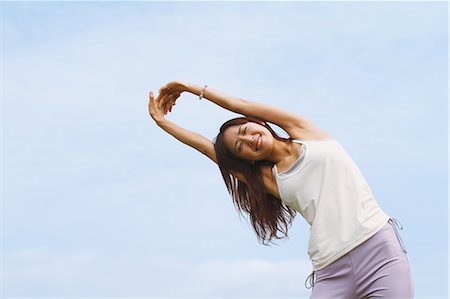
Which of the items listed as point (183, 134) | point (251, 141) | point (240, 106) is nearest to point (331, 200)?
point (251, 141)

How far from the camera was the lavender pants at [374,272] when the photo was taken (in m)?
4.54

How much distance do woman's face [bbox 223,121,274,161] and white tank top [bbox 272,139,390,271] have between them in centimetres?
20

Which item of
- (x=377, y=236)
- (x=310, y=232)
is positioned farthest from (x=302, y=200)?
(x=377, y=236)

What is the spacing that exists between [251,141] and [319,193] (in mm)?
502

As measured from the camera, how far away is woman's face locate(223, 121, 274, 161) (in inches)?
186

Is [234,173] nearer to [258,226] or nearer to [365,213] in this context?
[258,226]

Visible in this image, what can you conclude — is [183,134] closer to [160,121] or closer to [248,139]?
[160,121]

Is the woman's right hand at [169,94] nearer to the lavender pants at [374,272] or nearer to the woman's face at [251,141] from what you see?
the woman's face at [251,141]

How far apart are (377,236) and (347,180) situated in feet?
1.19

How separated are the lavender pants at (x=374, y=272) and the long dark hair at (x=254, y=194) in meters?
0.58

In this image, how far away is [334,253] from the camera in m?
4.60

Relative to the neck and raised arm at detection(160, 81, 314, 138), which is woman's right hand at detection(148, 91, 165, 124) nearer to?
raised arm at detection(160, 81, 314, 138)

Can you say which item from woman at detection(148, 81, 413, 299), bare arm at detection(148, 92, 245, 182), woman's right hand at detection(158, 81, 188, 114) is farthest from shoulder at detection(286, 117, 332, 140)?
woman's right hand at detection(158, 81, 188, 114)

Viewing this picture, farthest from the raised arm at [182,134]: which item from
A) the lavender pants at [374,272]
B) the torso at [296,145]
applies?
the lavender pants at [374,272]
